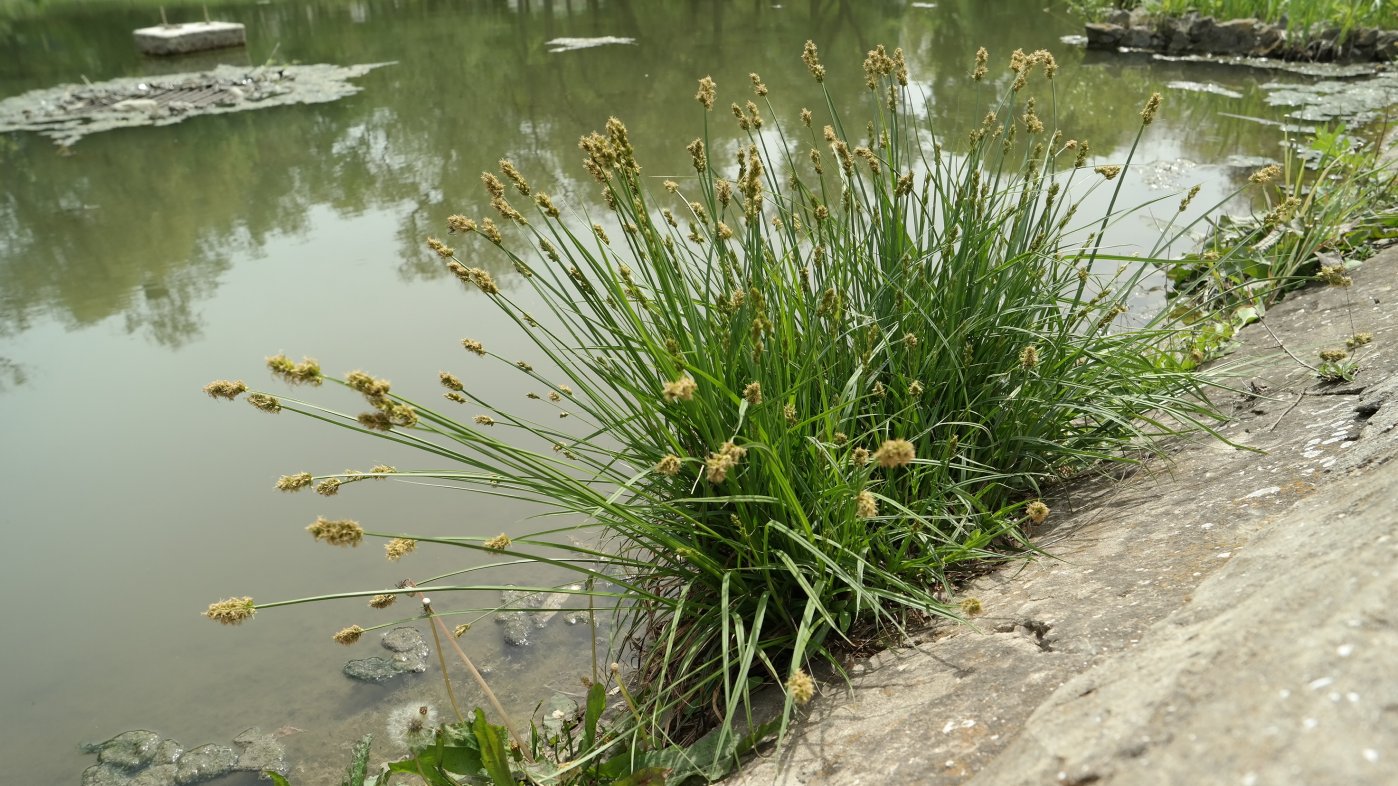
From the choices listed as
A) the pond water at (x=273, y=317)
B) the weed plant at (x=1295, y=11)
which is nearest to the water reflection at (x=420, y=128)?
the pond water at (x=273, y=317)

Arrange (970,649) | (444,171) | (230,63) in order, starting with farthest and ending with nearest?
(230,63) < (444,171) < (970,649)

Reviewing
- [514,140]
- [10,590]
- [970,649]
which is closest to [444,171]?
[514,140]

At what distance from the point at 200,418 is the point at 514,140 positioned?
425 cm

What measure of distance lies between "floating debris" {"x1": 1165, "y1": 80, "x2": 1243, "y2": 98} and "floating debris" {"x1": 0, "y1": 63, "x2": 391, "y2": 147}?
7971 mm

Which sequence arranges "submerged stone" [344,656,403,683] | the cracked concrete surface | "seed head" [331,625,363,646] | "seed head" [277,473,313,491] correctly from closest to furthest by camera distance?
the cracked concrete surface, "seed head" [277,473,313,491], "seed head" [331,625,363,646], "submerged stone" [344,656,403,683]

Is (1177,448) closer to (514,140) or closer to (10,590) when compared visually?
(10,590)

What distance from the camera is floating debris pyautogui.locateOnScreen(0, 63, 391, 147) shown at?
9430 millimetres

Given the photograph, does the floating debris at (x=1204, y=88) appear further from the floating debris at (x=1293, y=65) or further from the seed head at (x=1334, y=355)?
the seed head at (x=1334, y=355)

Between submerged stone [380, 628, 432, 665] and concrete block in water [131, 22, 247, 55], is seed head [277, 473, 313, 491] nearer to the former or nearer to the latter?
submerged stone [380, 628, 432, 665]

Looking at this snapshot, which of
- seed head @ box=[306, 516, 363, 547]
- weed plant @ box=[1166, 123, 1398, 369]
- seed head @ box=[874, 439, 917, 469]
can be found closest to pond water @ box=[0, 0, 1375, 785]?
weed plant @ box=[1166, 123, 1398, 369]

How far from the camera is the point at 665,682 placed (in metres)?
2.03

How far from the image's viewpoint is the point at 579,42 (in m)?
12.3

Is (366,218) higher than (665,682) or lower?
higher

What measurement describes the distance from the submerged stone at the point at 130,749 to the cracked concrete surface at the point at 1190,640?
6.09 ft
